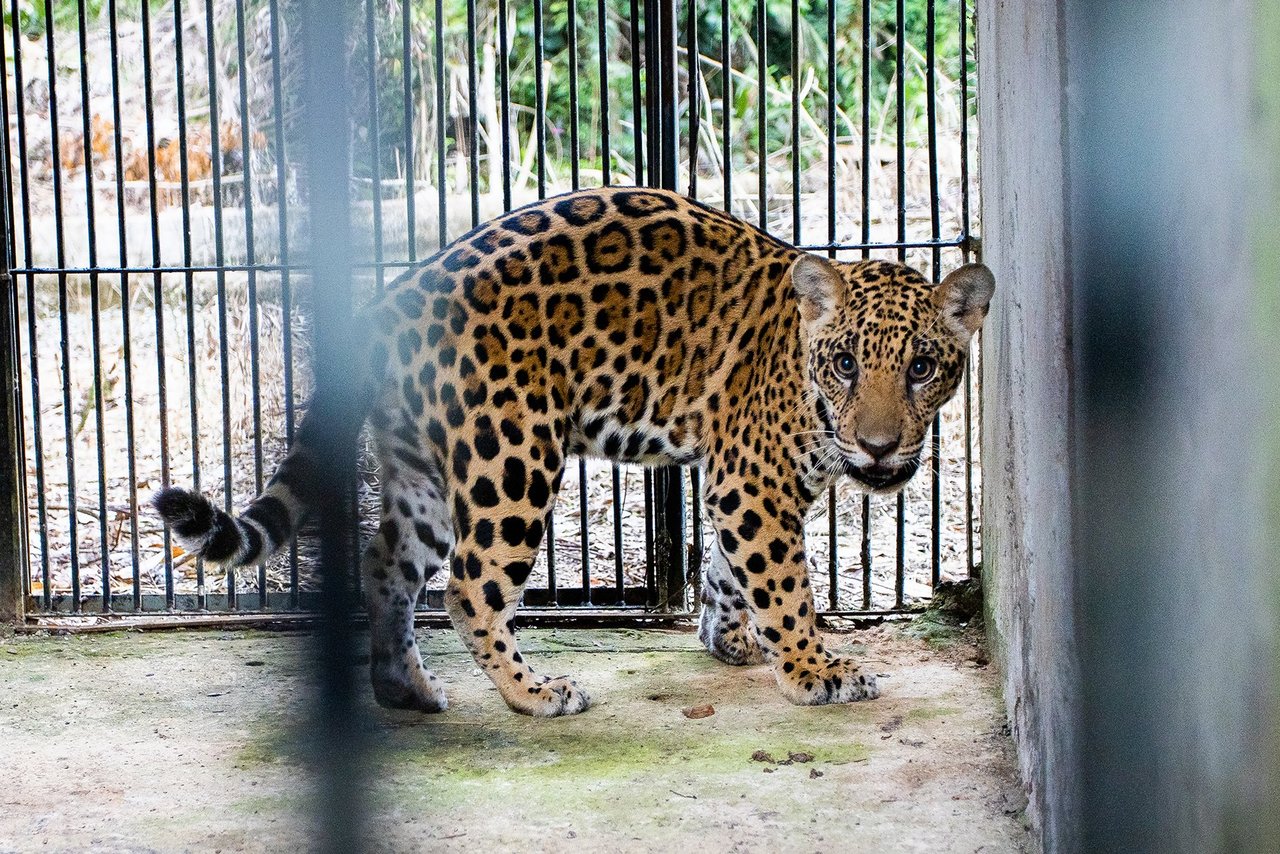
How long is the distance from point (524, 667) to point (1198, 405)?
301cm

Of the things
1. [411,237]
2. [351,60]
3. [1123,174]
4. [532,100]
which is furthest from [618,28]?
[351,60]

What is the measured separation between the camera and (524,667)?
4969mm

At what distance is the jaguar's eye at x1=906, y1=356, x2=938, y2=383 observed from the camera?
4840mm

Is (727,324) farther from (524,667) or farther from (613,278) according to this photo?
(524,667)

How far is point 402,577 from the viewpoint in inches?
200

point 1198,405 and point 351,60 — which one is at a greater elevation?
point 351,60

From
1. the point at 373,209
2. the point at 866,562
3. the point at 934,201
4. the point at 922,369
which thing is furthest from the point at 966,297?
the point at 373,209

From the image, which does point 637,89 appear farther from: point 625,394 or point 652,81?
point 625,394

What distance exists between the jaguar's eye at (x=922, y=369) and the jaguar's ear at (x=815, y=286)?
351 millimetres

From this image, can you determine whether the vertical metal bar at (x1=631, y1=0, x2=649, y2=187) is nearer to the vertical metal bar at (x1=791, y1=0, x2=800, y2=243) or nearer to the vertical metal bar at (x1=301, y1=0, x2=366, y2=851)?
the vertical metal bar at (x1=791, y1=0, x2=800, y2=243)

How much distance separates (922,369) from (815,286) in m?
0.47

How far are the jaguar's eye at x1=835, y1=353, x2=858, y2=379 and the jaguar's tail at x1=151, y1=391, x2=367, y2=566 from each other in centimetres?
161

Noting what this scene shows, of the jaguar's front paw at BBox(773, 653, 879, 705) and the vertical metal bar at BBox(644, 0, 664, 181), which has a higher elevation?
the vertical metal bar at BBox(644, 0, 664, 181)

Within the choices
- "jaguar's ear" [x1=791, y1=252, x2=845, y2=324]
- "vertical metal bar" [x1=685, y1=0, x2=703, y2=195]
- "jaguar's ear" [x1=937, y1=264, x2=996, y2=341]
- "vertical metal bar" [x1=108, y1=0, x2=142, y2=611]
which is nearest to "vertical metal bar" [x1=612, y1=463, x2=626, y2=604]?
"jaguar's ear" [x1=791, y1=252, x2=845, y2=324]
